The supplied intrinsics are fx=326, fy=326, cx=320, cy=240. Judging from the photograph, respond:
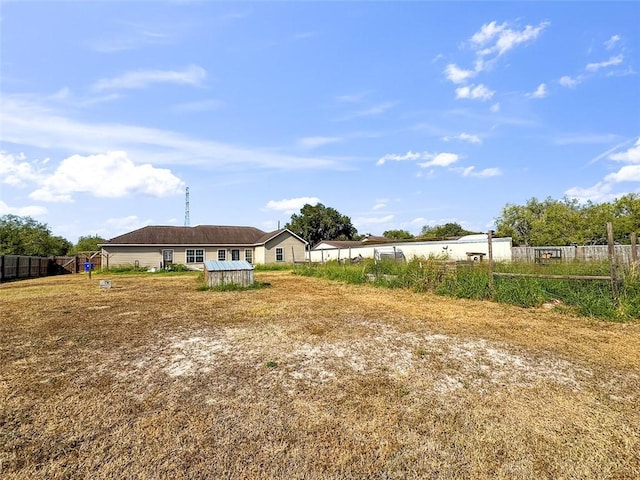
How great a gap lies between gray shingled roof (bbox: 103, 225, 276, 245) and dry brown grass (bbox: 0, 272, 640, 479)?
1965cm

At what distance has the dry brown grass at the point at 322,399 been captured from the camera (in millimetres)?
2537

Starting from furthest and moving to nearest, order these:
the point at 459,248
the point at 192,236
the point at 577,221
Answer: the point at 577,221 → the point at 192,236 → the point at 459,248

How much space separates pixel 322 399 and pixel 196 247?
25.3 meters

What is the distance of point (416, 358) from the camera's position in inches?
192

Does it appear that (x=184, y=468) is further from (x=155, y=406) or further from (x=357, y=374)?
(x=357, y=374)

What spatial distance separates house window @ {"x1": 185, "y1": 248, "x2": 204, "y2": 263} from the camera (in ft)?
86.9

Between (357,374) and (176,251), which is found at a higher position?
(176,251)

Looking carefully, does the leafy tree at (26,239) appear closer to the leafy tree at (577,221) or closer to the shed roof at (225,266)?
the shed roof at (225,266)

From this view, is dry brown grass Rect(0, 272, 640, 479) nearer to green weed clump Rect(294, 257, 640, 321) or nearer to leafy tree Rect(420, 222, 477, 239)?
green weed clump Rect(294, 257, 640, 321)

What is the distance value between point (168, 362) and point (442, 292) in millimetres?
8418

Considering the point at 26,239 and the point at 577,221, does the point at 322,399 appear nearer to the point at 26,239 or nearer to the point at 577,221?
the point at 577,221

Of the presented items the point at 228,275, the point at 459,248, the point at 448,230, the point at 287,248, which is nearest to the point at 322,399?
the point at 228,275

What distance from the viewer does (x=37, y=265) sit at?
24078mm

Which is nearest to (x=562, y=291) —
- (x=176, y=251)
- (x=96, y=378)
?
(x=96, y=378)
